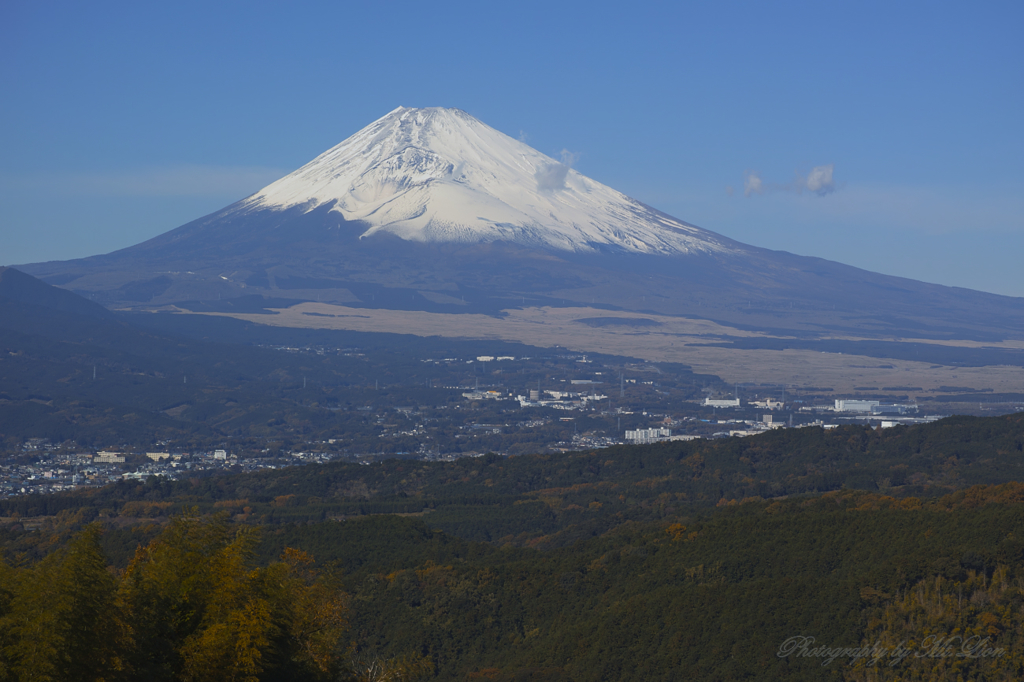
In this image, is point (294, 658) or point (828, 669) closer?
point (294, 658)

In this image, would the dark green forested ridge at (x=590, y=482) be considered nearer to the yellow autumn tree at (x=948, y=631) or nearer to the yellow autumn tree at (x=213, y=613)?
the yellow autumn tree at (x=948, y=631)

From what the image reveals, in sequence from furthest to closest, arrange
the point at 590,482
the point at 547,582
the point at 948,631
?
the point at 590,482 → the point at 547,582 → the point at 948,631

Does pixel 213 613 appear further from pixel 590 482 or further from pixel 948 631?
pixel 590 482

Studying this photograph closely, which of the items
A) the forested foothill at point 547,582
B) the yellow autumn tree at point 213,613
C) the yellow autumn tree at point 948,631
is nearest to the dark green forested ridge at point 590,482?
the forested foothill at point 547,582

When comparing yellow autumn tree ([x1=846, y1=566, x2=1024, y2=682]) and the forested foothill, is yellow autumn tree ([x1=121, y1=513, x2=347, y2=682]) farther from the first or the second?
yellow autumn tree ([x1=846, y1=566, x2=1024, y2=682])

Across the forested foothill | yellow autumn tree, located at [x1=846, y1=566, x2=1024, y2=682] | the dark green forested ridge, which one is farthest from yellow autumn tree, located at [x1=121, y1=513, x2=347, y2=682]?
the dark green forested ridge

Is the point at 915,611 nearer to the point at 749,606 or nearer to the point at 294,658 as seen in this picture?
the point at 749,606

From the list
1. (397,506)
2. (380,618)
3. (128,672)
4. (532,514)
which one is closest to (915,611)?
(380,618)

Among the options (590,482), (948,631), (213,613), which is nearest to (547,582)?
(948,631)
